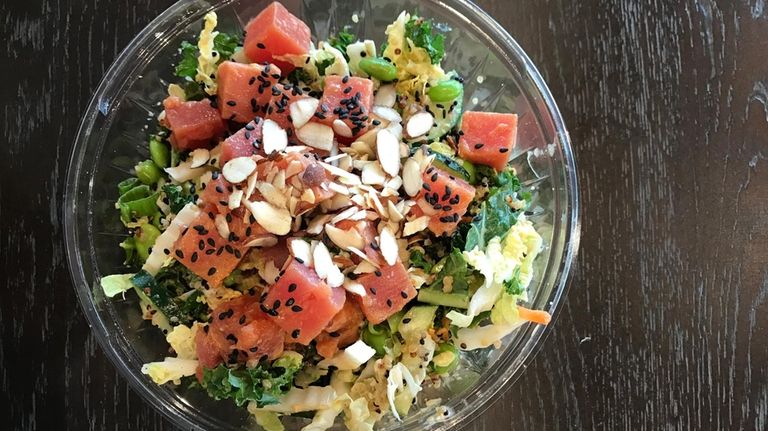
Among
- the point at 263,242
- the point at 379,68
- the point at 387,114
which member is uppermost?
the point at 379,68

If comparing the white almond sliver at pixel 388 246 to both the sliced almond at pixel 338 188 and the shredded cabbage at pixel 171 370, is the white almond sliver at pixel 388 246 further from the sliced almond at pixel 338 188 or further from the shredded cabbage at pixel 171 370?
the shredded cabbage at pixel 171 370

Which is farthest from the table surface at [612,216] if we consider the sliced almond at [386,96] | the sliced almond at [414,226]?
the sliced almond at [414,226]

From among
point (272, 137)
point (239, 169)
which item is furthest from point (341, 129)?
point (239, 169)

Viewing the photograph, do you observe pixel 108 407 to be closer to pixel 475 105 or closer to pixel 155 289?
pixel 155 289

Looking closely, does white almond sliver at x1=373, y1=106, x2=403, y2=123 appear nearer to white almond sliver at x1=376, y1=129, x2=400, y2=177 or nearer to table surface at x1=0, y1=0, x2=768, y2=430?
white almond sliver at x1=376, y1=129, x2=400, y2=177

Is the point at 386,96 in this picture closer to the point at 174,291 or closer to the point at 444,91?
the point at 444,91

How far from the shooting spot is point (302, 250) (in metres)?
1.60

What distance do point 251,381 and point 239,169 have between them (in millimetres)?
508

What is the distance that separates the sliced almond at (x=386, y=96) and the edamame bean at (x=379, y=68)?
1.0 inches

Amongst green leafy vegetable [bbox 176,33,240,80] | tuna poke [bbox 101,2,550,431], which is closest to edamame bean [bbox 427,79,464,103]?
tuna poke [bbox 101,2,550,431]

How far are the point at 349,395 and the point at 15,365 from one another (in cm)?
107

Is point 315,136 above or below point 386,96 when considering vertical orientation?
below

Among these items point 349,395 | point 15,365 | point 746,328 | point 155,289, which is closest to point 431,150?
point 349,395

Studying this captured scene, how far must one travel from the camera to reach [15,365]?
2.07 m
